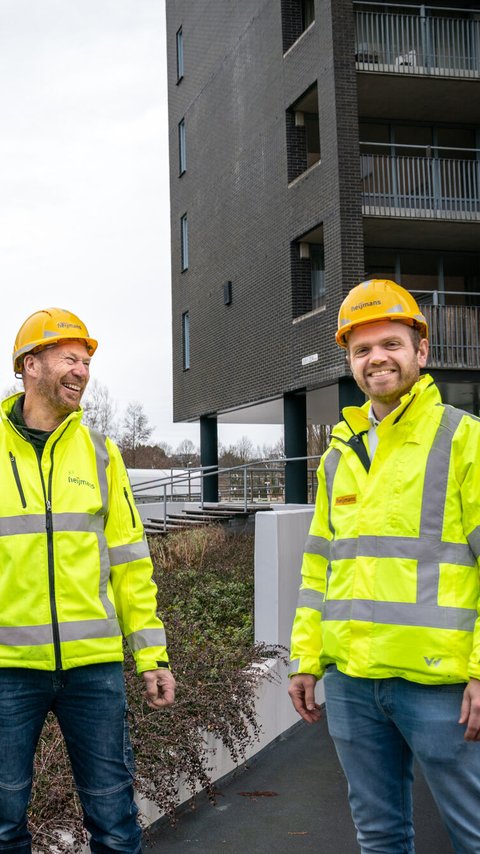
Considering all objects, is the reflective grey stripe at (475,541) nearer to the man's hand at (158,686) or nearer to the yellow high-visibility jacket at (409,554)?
the yellow high-visibility jacket at (409,554)

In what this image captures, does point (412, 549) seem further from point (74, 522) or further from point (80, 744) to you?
point (80, 744)

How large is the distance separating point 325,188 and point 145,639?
1556 cm

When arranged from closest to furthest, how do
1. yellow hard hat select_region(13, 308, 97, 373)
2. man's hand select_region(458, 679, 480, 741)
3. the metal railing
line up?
man's hand select_region(458, 679, 480, 741) < yellow hard hat select_region(13, 308, 97, 373) < the metal railing

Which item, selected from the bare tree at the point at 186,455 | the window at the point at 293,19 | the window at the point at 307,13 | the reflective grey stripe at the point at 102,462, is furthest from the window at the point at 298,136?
the bare tree at the point at 186,455

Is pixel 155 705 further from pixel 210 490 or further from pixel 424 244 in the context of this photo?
pixel 210 490

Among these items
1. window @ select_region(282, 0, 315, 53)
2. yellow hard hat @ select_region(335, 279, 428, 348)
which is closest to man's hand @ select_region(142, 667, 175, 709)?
yellow hard hat @ select_region(335, 279, 428, 348)

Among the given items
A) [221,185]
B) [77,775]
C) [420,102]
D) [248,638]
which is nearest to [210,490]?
[221,185]

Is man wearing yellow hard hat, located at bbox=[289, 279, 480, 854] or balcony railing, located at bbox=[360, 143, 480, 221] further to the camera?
balcony railing, located at bbox=[360, 143, 480, 221]

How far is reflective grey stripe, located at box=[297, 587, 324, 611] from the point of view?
10.3 ft

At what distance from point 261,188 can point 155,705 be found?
18762 mm

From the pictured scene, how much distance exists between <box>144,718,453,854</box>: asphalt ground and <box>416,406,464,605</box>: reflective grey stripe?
7.55 feet

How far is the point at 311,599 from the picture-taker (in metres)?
3.14

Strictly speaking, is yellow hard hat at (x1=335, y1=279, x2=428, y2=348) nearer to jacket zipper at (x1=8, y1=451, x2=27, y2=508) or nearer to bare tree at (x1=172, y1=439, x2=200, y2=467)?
jacket zipper at (x1=8, y1=451, x2=27, y2=508)

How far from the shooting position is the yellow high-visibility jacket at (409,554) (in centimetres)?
266
